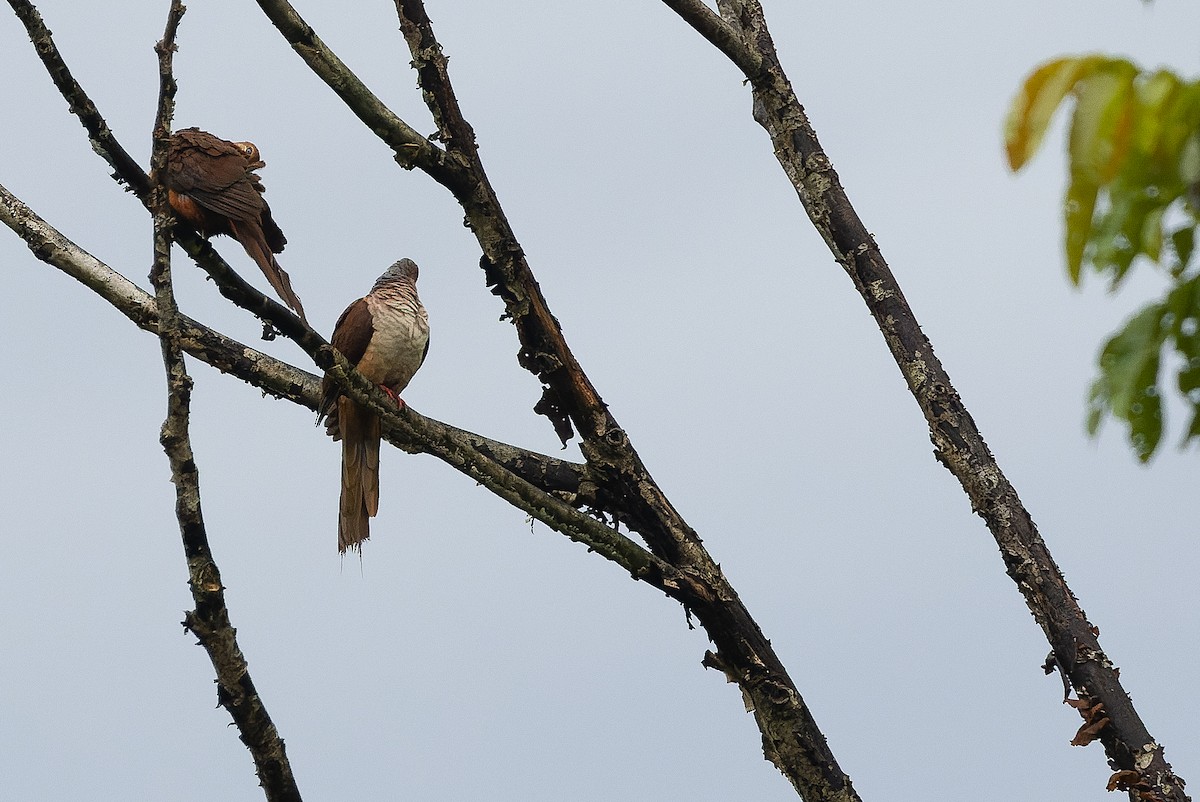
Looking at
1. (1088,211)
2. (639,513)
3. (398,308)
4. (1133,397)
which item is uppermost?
(398,308)

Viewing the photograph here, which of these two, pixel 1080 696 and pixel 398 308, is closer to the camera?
pixel 1080 696

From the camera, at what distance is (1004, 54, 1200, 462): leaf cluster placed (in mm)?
1290

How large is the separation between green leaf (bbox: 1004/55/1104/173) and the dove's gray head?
5669mm

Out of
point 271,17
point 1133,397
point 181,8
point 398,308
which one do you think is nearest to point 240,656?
point 181,8

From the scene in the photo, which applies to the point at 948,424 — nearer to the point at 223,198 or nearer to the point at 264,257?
the point at 264,257

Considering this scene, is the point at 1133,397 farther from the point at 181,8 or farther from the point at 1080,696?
the point at 1080,696

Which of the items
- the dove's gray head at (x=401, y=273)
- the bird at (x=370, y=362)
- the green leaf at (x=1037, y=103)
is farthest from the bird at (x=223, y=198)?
the green leaf at (x=1037, y=103)

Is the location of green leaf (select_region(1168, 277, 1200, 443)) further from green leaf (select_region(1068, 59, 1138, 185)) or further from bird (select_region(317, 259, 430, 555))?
bird (select_region(317, 259, 430, 555))

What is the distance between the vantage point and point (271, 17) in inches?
166

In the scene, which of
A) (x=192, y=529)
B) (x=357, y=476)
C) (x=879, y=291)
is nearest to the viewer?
(x=192, y=529)

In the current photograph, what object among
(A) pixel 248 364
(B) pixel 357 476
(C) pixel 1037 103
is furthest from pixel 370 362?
(C) pixel 1037 103

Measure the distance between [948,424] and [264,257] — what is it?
8.50ft

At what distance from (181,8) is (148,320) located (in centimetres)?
157

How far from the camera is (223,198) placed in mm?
5000
